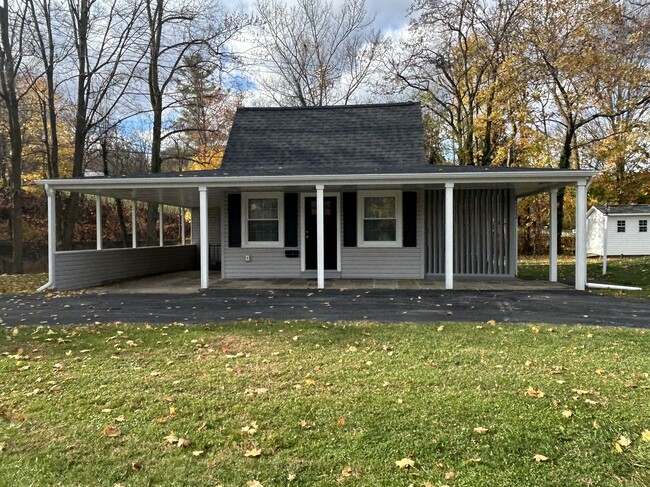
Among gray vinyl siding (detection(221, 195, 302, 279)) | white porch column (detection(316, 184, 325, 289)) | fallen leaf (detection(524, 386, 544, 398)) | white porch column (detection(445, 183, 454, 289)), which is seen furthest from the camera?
gray vinyl siding (detection(221, 195, 302, 279))

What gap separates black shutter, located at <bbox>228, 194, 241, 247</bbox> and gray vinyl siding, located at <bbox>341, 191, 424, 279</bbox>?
8.77 ft

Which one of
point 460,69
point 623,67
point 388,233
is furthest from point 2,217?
point 623,67

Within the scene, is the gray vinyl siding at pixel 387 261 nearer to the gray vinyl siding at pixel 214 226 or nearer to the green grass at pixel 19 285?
the gray vinyl siding at pixel 214 226

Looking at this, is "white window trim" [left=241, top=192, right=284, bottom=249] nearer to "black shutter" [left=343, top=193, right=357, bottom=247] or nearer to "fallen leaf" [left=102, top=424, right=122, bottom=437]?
"black shutter" [left=343, top=193, right=357, bottom=247]

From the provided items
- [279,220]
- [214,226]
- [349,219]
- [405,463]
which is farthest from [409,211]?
[405,463]

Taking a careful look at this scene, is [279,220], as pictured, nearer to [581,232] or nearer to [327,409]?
[581,232]

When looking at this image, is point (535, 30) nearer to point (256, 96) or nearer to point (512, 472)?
point (256, 96)

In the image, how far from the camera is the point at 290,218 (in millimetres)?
11414

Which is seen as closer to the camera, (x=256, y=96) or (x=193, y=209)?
(x=193, y=209)

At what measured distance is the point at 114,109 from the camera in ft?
64.2

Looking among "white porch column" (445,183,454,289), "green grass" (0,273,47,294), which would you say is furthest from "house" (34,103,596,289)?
"green grass" (0,273,47,294)

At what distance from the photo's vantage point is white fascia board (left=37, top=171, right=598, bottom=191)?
30.0 feet

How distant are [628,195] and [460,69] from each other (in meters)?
12.8

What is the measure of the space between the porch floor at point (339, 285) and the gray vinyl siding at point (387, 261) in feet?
1.21
